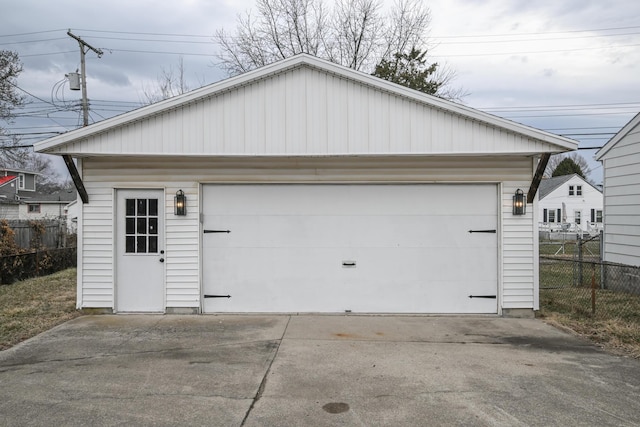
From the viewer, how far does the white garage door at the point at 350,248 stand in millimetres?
7438

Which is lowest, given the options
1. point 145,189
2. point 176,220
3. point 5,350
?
point 5,350

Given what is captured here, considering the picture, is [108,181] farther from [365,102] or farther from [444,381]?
[444,381]

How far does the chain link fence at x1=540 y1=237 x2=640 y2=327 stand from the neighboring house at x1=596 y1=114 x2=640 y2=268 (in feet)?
0.98

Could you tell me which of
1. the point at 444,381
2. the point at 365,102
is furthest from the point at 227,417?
the point at 365,102

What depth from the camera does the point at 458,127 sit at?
677 cm

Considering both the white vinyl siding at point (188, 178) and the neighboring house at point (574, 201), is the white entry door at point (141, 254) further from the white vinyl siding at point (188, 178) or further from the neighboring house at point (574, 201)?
the neighboring house at point (574, 201)

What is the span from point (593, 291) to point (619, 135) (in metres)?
4.82

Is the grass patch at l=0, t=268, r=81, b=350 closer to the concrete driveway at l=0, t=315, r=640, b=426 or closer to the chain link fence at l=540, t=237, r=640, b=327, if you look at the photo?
the concrete driveway at l=0, t=315, r=640, b=426

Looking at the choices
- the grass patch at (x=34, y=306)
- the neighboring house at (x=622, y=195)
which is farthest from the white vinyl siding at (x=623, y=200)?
the grass patch at (x=34, y=306)

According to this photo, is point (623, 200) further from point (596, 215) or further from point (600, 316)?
point (596, 215)

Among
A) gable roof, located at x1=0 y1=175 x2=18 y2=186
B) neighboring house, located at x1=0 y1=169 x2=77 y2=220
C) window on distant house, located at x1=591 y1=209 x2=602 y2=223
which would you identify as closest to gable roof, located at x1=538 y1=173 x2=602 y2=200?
window on distant house, located at x1=591 y1=209 x2=602 y2=223

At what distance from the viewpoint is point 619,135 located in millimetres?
10117

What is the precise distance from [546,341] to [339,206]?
11.3ft

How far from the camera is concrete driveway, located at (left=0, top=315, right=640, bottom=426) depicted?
378 cm
